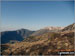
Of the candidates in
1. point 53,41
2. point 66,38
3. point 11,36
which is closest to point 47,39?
point 53,41

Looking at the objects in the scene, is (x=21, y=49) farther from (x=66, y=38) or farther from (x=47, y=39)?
(x=66, y=38)

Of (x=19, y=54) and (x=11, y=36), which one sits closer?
(x=19, y=54)

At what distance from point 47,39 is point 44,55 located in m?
8.03

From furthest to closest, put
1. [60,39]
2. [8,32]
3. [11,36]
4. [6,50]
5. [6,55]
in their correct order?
[8,32] < [11,36] < [6,50] < [60,39] < [6,55]

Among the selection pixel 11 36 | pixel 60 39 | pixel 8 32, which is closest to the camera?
pixel 60 39

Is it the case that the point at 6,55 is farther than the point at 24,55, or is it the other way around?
the point at 24,55

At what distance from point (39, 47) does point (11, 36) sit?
54.7m

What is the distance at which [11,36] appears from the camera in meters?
80.1

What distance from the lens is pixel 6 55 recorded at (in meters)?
25.2

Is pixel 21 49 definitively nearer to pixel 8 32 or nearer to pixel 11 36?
pixel 11 36

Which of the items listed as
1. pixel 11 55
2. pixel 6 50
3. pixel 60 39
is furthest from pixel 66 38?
pixel 6 50

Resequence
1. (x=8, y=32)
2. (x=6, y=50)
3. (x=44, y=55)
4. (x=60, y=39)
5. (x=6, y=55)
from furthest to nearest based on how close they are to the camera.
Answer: (x=8, y=32) < (x=6, y=50) < (x=60, y=39) < (x=6, y=55) < (x=44, y=55)

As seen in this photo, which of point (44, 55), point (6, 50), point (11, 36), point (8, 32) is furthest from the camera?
point (8, 32)

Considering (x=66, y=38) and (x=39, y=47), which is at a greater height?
(x=66, y=38)
